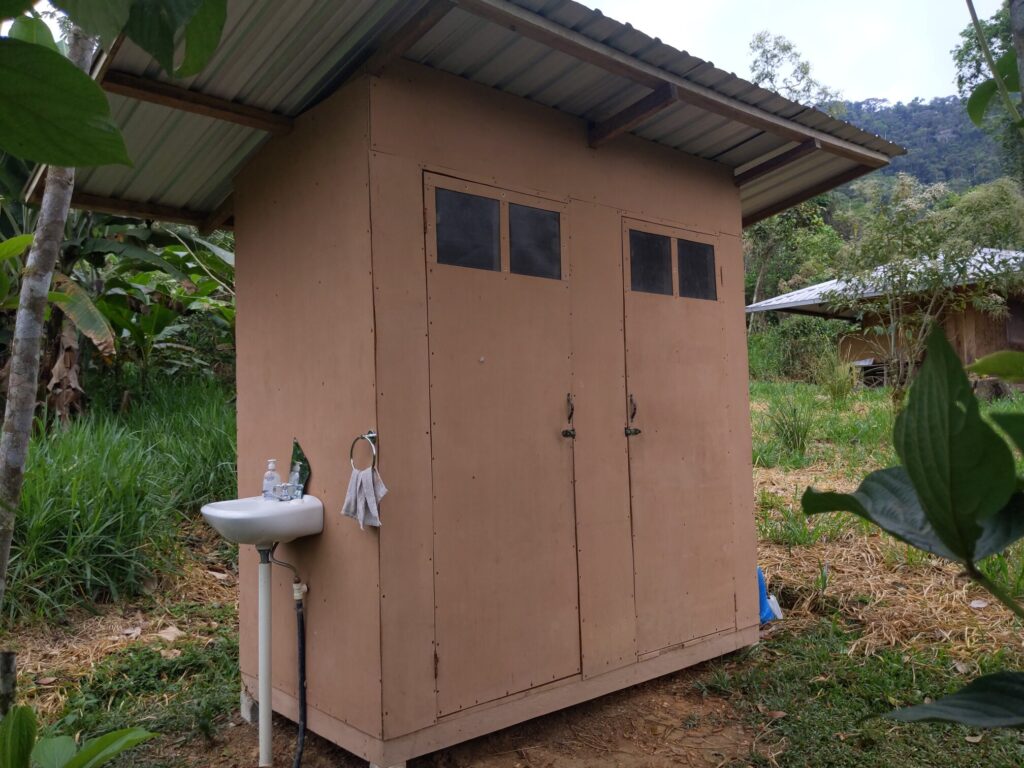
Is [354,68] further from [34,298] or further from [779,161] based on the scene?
[779,161]

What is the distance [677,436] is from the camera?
406 cm

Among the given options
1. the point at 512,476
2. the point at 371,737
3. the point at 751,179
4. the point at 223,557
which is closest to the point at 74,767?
the point at 371,737

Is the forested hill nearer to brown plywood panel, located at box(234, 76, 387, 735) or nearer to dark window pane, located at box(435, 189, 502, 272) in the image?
dark window pane, located at box(435, 189, 502, 272)

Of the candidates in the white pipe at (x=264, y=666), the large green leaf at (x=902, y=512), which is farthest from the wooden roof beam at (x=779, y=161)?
the large green leaf at (x=902, y=512)

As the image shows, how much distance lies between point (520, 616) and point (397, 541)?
2.40ft

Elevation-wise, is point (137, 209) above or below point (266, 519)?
above

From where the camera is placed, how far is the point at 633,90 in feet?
11.5

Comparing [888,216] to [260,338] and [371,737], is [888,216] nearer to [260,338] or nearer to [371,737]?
[260,338]

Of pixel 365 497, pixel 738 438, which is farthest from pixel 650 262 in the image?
pixel 365 497

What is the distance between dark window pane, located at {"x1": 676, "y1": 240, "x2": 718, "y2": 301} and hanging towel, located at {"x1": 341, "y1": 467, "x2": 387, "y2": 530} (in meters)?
2.13

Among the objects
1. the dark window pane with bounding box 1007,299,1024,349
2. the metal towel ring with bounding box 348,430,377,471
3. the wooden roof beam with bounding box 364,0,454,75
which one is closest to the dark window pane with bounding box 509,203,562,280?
the wooden roof beam with bounding box 364,0,454,75

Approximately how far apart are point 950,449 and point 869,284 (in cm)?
997

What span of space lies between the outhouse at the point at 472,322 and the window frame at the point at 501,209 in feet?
0.04

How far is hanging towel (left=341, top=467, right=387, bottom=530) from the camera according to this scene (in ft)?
9.32
